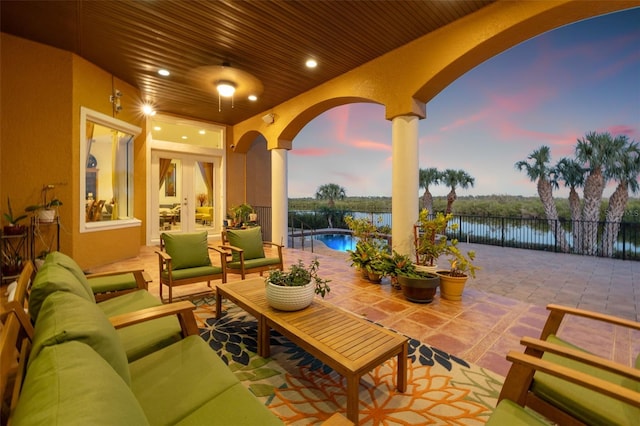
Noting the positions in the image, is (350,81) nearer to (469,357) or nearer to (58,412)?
(469,357)

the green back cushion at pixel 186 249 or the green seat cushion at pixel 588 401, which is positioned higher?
the green back cushion at pixel 186 249

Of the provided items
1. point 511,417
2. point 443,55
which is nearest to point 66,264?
point 511,417

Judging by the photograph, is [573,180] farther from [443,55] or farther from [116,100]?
[116,100]

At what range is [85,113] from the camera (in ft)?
14.7

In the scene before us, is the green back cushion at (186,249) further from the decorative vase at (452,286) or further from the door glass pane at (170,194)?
the door glass pane at (170,194)

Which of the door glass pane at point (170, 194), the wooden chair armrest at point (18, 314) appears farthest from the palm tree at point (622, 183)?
the door glass pane at point (170, 194)

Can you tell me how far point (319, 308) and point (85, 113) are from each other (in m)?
5.04

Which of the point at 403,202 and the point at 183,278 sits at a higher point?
the point at 403,202

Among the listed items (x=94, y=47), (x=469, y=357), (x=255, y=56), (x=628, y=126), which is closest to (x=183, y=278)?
(x=469, y=357)

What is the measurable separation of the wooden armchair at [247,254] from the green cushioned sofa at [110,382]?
1.88 metres

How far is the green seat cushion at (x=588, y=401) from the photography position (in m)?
1.04

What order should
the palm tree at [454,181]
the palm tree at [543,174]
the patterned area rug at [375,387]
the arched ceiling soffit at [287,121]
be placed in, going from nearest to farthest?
the patterned area rug at [375,387], the arched ceiling soffit at [287,121], the palm tree at [543,174], the palm tree at [454,181]

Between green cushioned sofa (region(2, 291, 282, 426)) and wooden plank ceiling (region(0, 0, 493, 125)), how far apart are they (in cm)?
351

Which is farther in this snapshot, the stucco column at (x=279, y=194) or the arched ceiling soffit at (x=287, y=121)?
the stucco column at (x=279, y=194)
